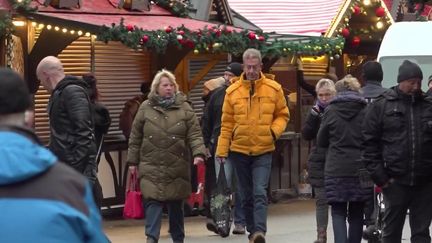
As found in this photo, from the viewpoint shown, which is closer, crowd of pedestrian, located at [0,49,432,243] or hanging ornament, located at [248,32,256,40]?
crowd of pedestrian, located at [0,49,432,243]

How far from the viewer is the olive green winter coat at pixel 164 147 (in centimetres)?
1031

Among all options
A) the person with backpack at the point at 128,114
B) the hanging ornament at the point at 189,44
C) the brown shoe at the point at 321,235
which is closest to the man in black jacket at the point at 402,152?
the brown shoe at the point at 321,235

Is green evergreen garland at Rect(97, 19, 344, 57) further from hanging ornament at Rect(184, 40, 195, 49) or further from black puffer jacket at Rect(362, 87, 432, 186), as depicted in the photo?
black puffer jacket at Rect(362, 87, 432, 186)

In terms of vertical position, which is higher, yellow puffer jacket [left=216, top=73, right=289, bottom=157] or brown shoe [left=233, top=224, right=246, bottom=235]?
yellow puffer jacket [left=216, top=73, right=289, bottom=157]

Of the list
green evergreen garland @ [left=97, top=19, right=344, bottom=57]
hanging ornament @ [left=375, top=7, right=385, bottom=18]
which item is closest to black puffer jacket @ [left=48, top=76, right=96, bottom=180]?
green evergreen garland @ [left=97, top=19, right=344, bottom=57]

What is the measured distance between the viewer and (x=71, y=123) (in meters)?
8.80

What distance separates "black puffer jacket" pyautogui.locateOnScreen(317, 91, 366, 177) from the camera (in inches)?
382

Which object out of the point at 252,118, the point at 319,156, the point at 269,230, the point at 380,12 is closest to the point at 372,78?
the point at 319,156

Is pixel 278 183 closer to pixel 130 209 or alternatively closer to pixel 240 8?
pixel 240 8

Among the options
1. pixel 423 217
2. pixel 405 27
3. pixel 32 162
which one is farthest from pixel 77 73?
pixel 32 162

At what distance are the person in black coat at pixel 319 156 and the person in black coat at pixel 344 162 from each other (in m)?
0.78

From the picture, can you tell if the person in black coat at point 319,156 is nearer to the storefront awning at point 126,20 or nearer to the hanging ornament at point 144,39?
the hanging ornament at point 144,39

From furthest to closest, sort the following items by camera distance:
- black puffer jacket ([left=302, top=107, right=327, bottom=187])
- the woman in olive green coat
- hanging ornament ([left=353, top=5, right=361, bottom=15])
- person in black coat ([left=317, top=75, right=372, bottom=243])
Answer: hanging ornament ([left=353, top=5, right=361, bottom=15])
black puffer jacket ([left=302, top=107, right=327, bottom=187])
the woman in olive green coat
person in black coat ([left=317, top=75, right=372, bottom=243])

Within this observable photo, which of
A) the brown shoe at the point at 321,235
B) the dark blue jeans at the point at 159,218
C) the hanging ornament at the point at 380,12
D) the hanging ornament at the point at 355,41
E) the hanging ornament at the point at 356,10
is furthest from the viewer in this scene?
the hanging ornament at the point at 355,41
